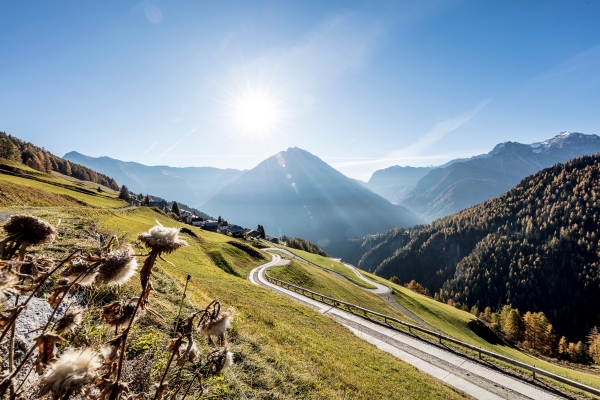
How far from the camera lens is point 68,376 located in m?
1.20

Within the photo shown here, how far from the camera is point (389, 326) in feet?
78.5

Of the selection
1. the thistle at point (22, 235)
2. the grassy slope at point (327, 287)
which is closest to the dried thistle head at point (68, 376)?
the thistle at point (22, 235)

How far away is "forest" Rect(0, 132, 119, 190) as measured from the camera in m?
86.1

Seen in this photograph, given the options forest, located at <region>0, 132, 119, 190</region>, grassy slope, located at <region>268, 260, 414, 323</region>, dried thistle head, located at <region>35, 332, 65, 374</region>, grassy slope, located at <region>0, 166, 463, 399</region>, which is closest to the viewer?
dried thistle head, located at <region>35, 332, 65, 374</region>

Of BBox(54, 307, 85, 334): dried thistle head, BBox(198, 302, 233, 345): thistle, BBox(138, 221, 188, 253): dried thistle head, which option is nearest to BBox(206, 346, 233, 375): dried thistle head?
BBox(198, 302, 233, 345): thistle

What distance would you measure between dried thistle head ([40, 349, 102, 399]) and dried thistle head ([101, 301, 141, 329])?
255mm

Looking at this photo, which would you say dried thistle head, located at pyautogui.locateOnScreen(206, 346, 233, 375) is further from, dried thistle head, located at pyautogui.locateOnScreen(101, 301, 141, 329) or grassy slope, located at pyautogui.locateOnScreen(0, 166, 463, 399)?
grassy slope, located at pyautogui.locateOnScreen(0, 166, 463, 399)

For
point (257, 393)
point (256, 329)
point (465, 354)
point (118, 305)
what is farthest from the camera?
point (465, 354)

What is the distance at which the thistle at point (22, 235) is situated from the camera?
4.39 ft

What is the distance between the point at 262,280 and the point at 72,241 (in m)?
29.6

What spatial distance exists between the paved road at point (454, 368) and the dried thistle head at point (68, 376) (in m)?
17.7

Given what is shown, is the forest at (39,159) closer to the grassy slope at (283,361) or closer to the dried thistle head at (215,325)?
the grassy slope at (283,361)

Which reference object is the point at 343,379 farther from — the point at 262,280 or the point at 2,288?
the point at 262,280

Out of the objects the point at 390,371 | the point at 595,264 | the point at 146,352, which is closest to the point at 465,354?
the point at 390,371
